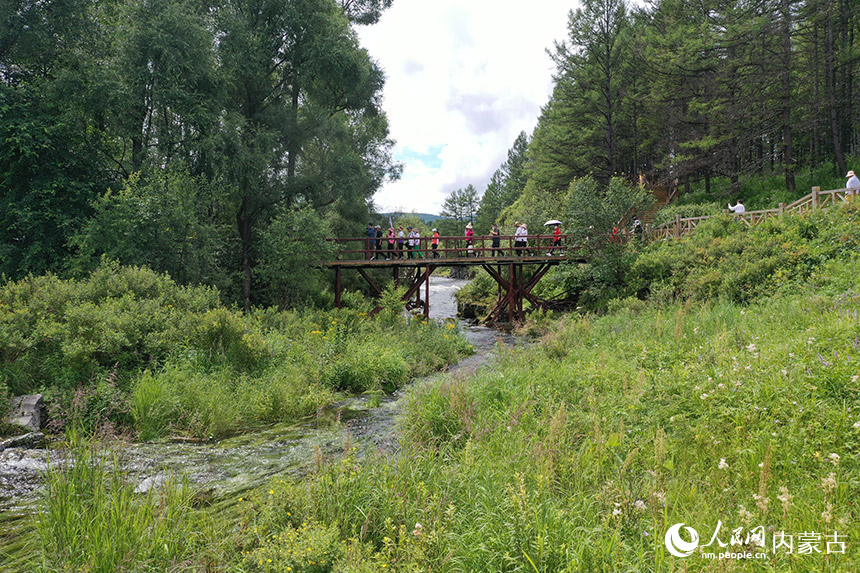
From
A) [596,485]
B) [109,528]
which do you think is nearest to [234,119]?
[109,528]

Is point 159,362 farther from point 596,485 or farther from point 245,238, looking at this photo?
point 245,238

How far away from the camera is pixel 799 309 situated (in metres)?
7.57

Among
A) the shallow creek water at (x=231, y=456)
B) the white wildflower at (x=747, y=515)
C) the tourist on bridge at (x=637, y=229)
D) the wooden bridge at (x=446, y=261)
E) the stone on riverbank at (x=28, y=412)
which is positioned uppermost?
the tourist on bridge at (x=637, y=229)

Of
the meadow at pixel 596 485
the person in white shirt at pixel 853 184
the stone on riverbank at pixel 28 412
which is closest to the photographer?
the meadow at pixel 596 485

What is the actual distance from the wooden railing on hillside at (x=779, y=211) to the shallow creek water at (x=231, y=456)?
606 inches

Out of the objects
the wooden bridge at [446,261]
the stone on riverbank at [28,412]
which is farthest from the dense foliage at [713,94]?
the stone on riverbank at [28,412]

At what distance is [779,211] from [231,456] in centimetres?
1902

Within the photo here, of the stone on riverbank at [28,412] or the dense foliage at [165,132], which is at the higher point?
the dense foliage at [165,132]

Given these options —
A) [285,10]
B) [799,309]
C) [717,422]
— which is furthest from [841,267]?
[285,10]

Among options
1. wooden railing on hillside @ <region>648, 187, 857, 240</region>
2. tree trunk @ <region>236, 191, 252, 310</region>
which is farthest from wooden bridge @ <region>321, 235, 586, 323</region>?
wooden railing on hillside @ <region>648, 187, 857, 240</region>

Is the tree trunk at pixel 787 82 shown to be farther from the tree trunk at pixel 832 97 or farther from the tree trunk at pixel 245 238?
the tree trunk at pixel 245 238

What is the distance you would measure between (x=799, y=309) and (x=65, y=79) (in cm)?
2279

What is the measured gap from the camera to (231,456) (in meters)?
6.05

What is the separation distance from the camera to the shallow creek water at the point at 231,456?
4.94 meters
